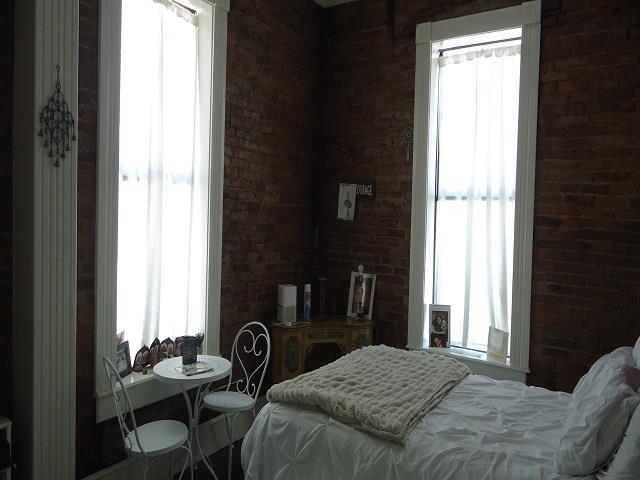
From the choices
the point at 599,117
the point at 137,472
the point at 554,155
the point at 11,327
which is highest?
the point at 599,117

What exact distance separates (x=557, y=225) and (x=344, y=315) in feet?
6.30

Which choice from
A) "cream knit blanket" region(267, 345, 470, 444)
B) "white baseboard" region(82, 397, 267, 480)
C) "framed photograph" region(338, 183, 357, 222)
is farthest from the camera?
"framed photograph" region(338, 183, 357, 222)

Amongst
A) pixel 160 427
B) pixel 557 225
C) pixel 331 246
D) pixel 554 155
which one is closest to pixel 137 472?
pixel 160 427

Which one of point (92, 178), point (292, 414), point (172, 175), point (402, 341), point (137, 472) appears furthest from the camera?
point (402, 341)

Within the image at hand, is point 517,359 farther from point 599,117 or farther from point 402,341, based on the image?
point 599,117

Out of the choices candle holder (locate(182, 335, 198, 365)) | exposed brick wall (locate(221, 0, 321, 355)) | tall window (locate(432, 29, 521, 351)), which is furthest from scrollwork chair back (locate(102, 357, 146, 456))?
tall window (locate(432, 29, 521, 351))

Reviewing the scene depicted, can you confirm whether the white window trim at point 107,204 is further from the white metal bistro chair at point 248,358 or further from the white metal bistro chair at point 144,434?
the white metal bistro chair at point 248,358

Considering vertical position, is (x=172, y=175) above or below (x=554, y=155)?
below

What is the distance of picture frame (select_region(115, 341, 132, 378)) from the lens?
119 inches

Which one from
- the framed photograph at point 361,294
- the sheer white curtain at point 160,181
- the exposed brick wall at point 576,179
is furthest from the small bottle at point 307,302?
the sheer white curtain at point 160,181

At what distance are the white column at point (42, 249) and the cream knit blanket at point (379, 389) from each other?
42.5 inches

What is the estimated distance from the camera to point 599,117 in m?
3.43

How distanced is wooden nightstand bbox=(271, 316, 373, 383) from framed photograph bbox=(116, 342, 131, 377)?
1.28 meters

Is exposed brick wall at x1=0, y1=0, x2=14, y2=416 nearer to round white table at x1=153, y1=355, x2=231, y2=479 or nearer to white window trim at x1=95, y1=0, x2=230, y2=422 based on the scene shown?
white window trim at x1=95, y1=0, x2=230, y2=422
